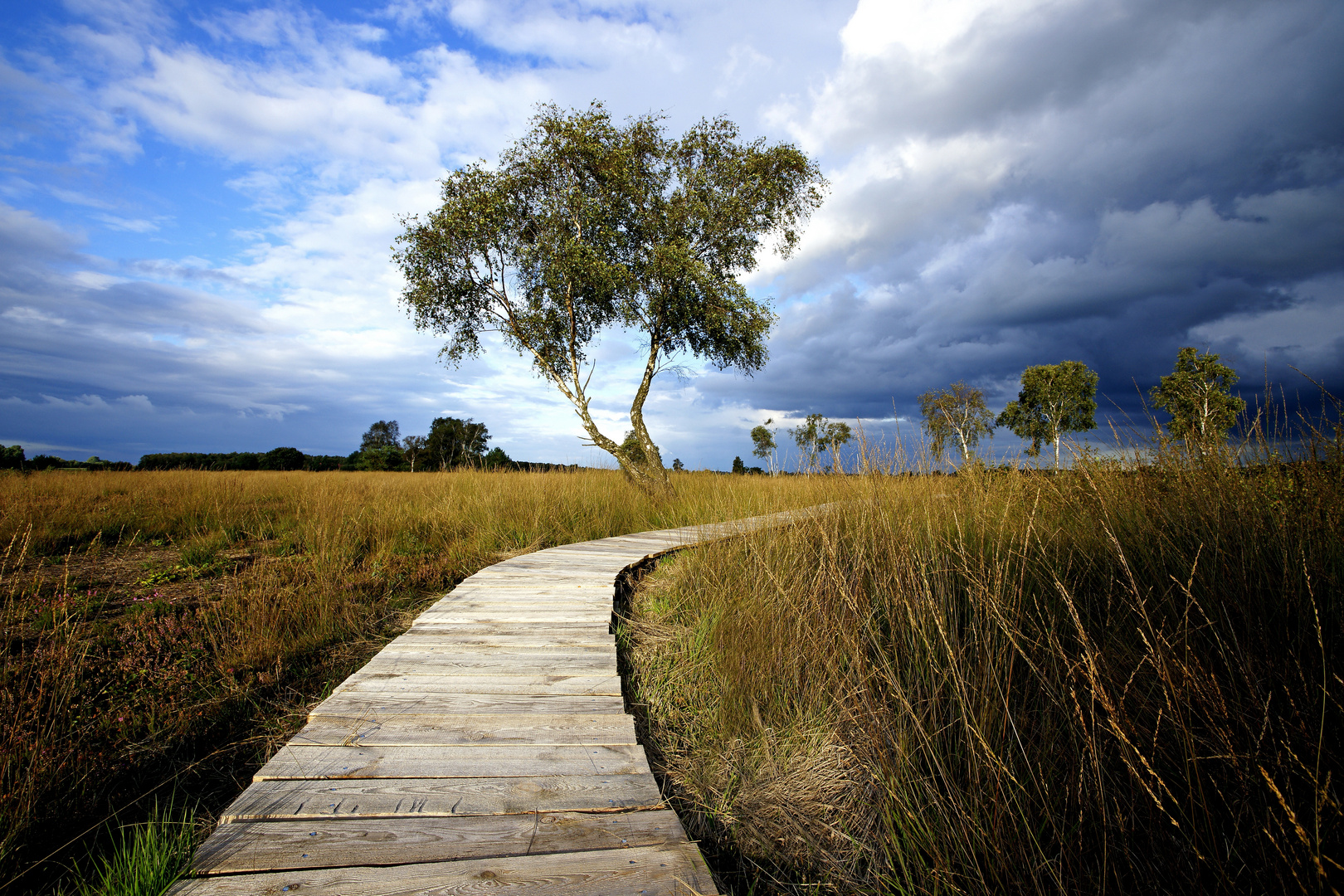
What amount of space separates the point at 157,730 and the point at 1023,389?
1242 inches

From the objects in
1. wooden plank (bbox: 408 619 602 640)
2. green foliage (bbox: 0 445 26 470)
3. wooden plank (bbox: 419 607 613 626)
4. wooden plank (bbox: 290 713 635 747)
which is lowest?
wooden plank (bbox: 290 713 635 747)

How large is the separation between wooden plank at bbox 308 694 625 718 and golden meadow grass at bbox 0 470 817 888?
2.13 feet

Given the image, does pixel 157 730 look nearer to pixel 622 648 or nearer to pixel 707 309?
pixel 622 648

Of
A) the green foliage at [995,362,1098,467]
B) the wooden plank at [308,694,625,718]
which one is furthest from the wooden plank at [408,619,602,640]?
the green foliage at [995,362,1098,467]

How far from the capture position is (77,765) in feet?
7.55

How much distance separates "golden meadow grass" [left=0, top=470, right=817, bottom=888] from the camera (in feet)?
7.70

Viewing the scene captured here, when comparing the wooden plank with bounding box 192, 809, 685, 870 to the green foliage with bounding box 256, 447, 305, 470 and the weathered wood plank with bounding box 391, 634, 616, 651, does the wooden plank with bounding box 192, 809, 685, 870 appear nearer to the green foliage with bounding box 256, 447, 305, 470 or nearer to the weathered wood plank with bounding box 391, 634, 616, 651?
the weathered wood plank with bounding box 391, 634, 616, 651

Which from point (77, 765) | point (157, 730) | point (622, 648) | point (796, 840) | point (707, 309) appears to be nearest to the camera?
point (796, 840)

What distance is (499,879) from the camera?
1408 millimetres

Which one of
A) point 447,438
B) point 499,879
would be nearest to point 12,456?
point 447,438

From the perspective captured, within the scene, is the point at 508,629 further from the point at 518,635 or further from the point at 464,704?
the point at 464,704

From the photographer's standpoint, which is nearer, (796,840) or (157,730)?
(796,840)

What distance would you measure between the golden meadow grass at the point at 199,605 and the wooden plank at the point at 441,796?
0.73 meters

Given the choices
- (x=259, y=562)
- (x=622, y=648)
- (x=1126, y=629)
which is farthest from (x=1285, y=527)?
(x=259, y=562)
